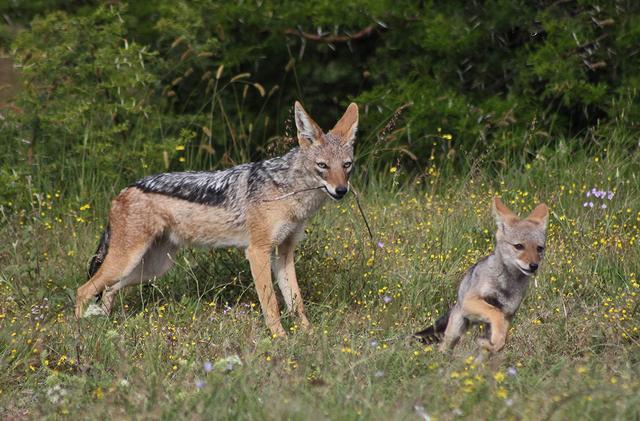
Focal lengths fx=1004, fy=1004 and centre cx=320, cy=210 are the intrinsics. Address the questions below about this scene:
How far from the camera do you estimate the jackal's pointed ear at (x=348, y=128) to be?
7637mm

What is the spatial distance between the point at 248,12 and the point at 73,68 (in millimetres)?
2519

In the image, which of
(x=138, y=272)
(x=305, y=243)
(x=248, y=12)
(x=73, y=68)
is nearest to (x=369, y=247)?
(x=305, y=243)

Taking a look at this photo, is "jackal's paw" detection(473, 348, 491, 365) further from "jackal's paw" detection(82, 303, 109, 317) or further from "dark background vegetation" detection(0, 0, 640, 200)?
"dark background vegetation" detection(0, 0, 640, 200)

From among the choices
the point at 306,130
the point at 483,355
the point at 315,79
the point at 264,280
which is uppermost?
the point at 306,130

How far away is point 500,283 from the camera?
5988 millimetres

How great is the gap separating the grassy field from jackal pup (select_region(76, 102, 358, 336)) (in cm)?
23

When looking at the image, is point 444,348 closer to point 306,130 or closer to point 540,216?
point 540,216

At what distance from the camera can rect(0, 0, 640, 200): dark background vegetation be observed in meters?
9.97

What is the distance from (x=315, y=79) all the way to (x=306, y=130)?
4612mm

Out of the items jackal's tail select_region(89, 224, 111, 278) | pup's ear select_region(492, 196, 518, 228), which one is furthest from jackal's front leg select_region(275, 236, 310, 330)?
pup's ear select_region(492, 196, 518, 228)

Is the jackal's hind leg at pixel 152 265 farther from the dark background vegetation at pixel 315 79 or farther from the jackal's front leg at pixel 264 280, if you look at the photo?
the dark background vegetation at pixel 315 79

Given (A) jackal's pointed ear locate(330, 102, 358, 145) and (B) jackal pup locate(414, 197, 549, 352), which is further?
(A) jackal's pointed ear locate(330, 102, 358, 145)

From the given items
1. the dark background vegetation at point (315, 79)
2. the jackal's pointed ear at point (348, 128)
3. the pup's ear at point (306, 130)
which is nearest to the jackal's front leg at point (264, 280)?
the pup's ear at point (306, 130)

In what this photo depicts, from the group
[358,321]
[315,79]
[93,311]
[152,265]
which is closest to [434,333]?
[358,321]
